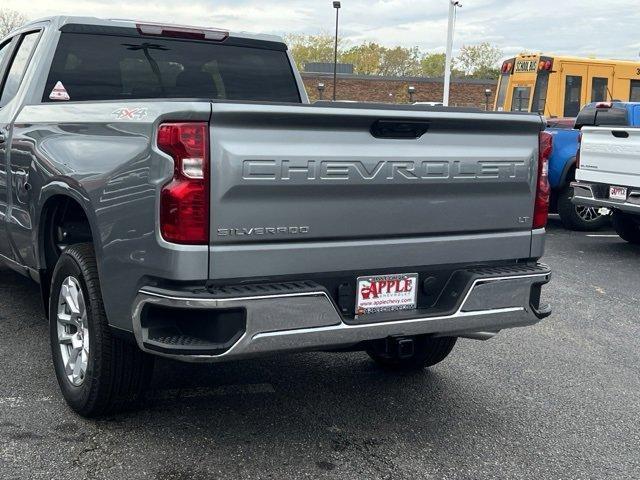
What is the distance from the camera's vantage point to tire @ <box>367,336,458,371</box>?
4.66 metres

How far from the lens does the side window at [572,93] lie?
1697cm

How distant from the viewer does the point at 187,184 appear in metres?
3.13

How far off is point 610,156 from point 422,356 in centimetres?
598

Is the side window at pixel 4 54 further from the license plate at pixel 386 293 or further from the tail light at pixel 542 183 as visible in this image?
the tail light at pixel 542 183

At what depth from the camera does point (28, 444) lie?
368 cm

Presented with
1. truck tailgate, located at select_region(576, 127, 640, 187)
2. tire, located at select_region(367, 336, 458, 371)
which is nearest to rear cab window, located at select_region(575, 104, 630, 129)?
truck tailgate, located at select_region(576, 127, 640, 187)

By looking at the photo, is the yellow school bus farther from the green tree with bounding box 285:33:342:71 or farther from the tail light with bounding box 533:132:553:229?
the green tree with bounding box 285:33:342:71

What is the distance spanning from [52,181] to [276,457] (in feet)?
6.17

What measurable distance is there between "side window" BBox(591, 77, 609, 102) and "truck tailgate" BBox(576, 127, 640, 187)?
7468 millimetres

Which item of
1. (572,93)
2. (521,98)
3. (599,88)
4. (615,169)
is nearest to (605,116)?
(615,169)

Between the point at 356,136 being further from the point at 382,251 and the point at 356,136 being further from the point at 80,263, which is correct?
the point at 80,263

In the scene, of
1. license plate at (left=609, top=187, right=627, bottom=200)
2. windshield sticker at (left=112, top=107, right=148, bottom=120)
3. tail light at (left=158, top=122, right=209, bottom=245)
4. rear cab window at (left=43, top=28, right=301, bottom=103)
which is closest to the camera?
tail light at (left=158, top=122, right=209, bottom=245)

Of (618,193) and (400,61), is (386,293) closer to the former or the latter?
(618,193)

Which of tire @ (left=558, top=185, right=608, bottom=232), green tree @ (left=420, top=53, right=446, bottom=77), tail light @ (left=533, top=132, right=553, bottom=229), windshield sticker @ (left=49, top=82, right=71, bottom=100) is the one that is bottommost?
tire @ (left=558, top=185, right=608, bottom=232)
